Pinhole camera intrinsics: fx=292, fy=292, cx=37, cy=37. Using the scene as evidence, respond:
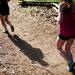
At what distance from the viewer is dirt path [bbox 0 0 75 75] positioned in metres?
6.30

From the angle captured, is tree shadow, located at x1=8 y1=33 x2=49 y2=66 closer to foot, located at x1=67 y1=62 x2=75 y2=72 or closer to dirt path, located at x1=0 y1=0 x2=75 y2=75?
dirt path, located at x1=0 y1=0 x2=75 y2=75

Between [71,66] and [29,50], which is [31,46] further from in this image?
[71,66]

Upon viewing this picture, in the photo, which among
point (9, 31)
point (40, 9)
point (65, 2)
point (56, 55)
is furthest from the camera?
point (40, 9)

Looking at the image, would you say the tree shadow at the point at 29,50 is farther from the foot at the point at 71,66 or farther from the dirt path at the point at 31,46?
the foot at the point at 71,66

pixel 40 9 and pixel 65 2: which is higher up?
pixel 65 2

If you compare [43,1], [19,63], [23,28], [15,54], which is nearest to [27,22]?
[23,28]

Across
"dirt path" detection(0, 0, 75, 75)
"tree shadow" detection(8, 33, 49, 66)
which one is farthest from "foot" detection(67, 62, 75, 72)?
"tree shadow" detection(8, 33, 49, 66)

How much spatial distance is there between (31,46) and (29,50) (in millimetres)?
286

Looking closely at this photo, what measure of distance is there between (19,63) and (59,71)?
95cm

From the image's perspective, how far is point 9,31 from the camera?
896 cm

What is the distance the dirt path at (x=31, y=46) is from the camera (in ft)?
20.7

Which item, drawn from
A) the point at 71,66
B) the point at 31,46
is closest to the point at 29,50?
the point at 31,46

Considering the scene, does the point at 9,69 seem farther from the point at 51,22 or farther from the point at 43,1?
the point at 43,1

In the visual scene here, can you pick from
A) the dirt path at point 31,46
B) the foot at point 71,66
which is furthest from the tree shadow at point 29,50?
the foot at point 71,66
